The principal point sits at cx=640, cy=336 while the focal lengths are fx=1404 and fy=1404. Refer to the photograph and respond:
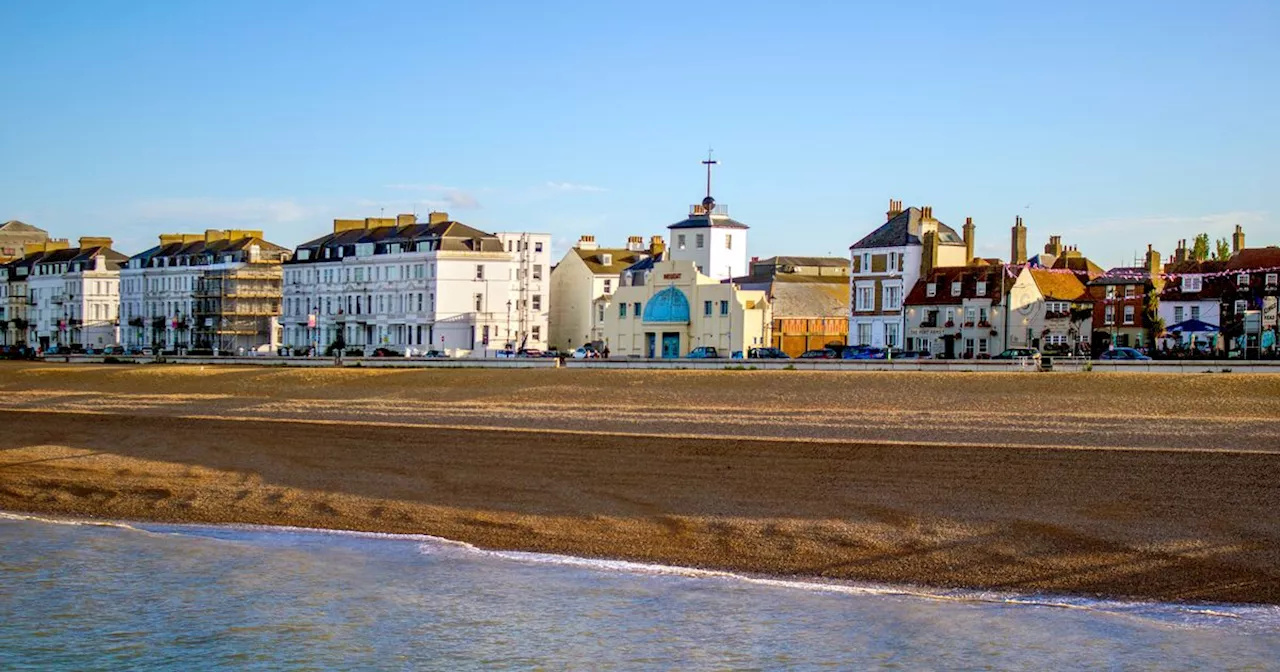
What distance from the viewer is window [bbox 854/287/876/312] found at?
75500mm

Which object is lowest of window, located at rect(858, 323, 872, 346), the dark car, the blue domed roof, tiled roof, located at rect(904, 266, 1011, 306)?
the dark car

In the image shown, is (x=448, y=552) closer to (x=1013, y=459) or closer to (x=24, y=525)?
(x=24, y=525)

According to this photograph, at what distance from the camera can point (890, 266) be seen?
245 feet

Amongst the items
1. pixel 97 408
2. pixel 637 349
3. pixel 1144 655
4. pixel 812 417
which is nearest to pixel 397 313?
pixel 637 349

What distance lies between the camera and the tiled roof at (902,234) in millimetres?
74125

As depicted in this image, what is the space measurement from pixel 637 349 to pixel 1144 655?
55.8 m

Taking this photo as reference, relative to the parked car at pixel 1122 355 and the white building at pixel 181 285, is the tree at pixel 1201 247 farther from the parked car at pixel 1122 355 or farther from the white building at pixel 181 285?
the white building at pixel 181 285

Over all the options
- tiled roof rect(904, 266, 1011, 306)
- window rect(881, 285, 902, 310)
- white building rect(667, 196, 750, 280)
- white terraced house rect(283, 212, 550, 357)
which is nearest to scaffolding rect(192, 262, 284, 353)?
white terraced house rect(283, 212, 550, 357)

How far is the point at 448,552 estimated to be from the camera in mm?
18719

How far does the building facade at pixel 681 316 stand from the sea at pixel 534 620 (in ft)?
155

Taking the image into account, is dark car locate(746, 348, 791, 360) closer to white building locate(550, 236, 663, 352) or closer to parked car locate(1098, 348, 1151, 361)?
parked car locate(1098, 348, 1151, 361)

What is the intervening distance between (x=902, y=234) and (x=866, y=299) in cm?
414

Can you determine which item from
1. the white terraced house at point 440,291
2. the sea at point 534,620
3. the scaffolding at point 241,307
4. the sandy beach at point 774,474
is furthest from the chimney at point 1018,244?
the sea at point 534,620

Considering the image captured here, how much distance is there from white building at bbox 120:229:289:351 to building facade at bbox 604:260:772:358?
43935 mm
